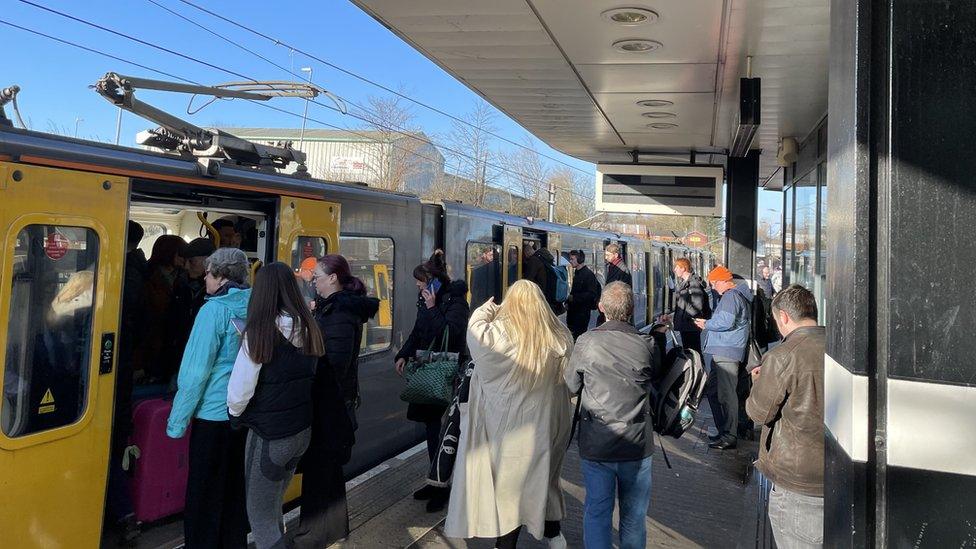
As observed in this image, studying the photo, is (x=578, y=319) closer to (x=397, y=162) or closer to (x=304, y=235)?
(x=304, y=235)

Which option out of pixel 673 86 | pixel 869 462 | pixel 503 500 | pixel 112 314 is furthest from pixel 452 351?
pixel 869 462

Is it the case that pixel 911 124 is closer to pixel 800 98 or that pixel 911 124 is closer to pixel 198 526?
pixel 198 526

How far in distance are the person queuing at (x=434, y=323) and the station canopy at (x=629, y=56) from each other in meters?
1.85

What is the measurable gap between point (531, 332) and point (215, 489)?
203 cm

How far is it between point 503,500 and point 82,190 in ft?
9.48

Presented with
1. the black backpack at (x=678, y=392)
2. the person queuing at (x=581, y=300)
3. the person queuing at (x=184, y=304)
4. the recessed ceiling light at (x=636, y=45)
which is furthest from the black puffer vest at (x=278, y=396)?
the person queuing at (x=581, y=300)

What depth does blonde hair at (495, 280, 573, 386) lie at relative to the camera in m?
3.95

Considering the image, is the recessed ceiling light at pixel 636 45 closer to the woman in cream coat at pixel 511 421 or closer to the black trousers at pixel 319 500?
the woman in cream coat at pixel 511 421

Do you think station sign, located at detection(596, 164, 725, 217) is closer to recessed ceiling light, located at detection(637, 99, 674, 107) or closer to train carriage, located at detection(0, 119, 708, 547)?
recessed ceiling light, located at detection(637, 99, 674, 107)

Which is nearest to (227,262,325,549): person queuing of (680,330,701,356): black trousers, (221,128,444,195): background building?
(680,330,701,356): black trousers

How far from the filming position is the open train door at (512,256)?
400 inches

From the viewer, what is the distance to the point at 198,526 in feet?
13.4

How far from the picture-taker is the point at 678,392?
4.00 m

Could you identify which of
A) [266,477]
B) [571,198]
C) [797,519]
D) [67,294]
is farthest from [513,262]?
[571,198]
